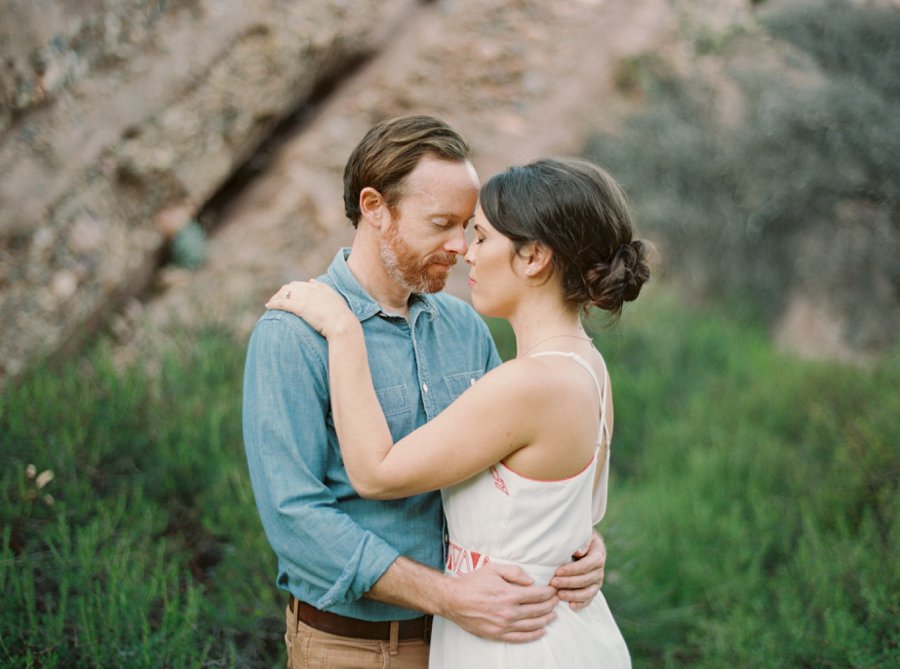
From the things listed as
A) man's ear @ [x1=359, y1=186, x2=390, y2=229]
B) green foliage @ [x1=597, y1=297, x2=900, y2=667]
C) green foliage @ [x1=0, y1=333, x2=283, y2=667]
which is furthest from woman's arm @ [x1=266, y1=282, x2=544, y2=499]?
green foliage @ [x1=597, y1=297, x2=900, y2=667]

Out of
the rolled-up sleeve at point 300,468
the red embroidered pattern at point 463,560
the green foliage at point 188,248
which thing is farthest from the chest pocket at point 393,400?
the green foliage at point 188,248

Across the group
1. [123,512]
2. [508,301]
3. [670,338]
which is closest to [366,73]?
[670,338]

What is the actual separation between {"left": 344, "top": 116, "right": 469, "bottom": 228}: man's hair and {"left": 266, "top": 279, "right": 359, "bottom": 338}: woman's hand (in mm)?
380

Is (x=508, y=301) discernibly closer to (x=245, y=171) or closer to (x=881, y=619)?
(x=881, y=619)

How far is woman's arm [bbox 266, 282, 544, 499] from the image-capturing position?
191 cm

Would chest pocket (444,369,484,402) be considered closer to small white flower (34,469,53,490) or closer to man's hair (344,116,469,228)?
man's hair (344,116,469,228)

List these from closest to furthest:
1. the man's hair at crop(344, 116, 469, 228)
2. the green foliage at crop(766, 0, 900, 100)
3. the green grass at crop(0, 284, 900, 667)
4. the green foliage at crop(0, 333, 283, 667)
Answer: the man's hair at crop(344, 116, 469, 228)
the green foliage at crop(0, 333, 283, 667)
the green grass at crop(0, 284, 900, 667)
the green foliage at crop(766, 0, 900, 100)

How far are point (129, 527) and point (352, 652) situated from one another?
1901 mm

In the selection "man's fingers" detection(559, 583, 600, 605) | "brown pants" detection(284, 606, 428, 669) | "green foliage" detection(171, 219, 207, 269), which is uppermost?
"man's fingers" detection(559, 583, 600, 605)

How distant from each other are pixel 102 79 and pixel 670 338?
475cm

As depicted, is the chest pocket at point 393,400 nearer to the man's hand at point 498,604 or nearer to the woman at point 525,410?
the woman at point 525,410

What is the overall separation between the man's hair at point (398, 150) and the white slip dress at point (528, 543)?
71cm

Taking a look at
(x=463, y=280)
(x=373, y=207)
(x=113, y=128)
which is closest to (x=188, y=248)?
(x=113, y=128)

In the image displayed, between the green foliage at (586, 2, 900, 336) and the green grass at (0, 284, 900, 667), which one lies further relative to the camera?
the green foliage at (586, 2, 900, 336)
